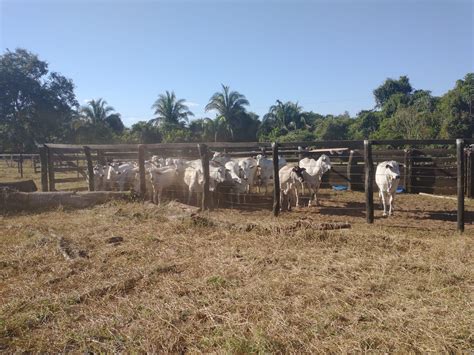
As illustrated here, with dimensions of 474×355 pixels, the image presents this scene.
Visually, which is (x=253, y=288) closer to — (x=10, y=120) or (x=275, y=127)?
(x=10, y=120)

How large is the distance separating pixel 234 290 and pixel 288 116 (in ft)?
163

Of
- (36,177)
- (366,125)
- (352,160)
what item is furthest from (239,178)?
(366,125)

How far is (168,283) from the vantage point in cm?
547

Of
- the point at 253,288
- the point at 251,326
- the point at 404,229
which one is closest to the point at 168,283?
the point at 253,288

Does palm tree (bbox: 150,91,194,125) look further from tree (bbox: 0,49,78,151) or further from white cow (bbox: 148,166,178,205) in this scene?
white cow (bbox: 148,166,178,205)

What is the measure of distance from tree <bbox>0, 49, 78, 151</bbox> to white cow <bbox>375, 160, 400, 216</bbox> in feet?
118

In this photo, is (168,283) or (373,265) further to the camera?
(373,265)

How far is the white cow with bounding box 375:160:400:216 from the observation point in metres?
11.2

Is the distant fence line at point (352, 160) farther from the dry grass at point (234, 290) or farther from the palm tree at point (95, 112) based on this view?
the palm tree at point (95, 112)

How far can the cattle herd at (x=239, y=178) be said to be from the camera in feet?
39.5

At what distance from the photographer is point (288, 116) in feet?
175

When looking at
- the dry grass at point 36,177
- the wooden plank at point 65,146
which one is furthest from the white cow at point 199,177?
the dry grass at point 36,177

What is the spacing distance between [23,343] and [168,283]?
193 centimetres

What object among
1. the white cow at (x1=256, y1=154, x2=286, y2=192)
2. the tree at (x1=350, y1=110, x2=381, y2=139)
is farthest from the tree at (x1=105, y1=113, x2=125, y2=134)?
the white cow at (x1=256, y1=154, x2=286, y2=192)
